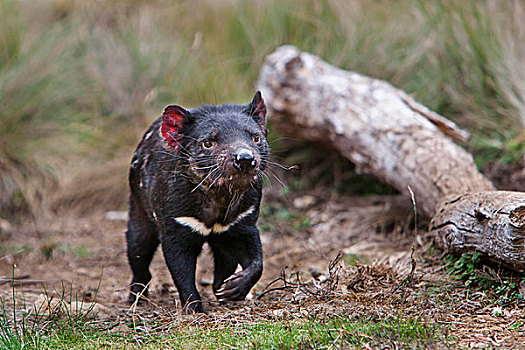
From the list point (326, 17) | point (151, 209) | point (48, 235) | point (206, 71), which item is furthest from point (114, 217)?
point (326, 17)

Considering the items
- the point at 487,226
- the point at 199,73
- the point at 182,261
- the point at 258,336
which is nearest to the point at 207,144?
the point at 182,261

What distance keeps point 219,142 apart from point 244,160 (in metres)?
0.26

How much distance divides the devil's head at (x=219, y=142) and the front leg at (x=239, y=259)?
1.11 ft

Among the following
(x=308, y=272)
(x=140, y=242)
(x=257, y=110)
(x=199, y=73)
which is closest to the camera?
(x=257, y=110)

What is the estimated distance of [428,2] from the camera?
22.0 feet

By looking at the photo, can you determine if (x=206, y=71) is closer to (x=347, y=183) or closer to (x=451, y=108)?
(x=347, y=183)

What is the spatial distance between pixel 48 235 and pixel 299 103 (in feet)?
8.41

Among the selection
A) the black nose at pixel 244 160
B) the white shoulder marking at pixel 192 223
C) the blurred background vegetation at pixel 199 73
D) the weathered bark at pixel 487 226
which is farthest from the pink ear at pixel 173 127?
the blurred background vegetation at pixel 199 73

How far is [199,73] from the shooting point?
7062mm

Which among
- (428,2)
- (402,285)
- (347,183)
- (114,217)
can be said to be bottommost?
(114,217)

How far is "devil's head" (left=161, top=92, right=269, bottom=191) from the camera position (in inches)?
118

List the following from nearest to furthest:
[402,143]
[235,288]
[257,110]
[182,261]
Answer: [235,288], [182,261], [257,110], [402,143]

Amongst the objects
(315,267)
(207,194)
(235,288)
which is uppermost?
(207,194)

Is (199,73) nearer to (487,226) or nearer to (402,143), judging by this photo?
(402,143)
